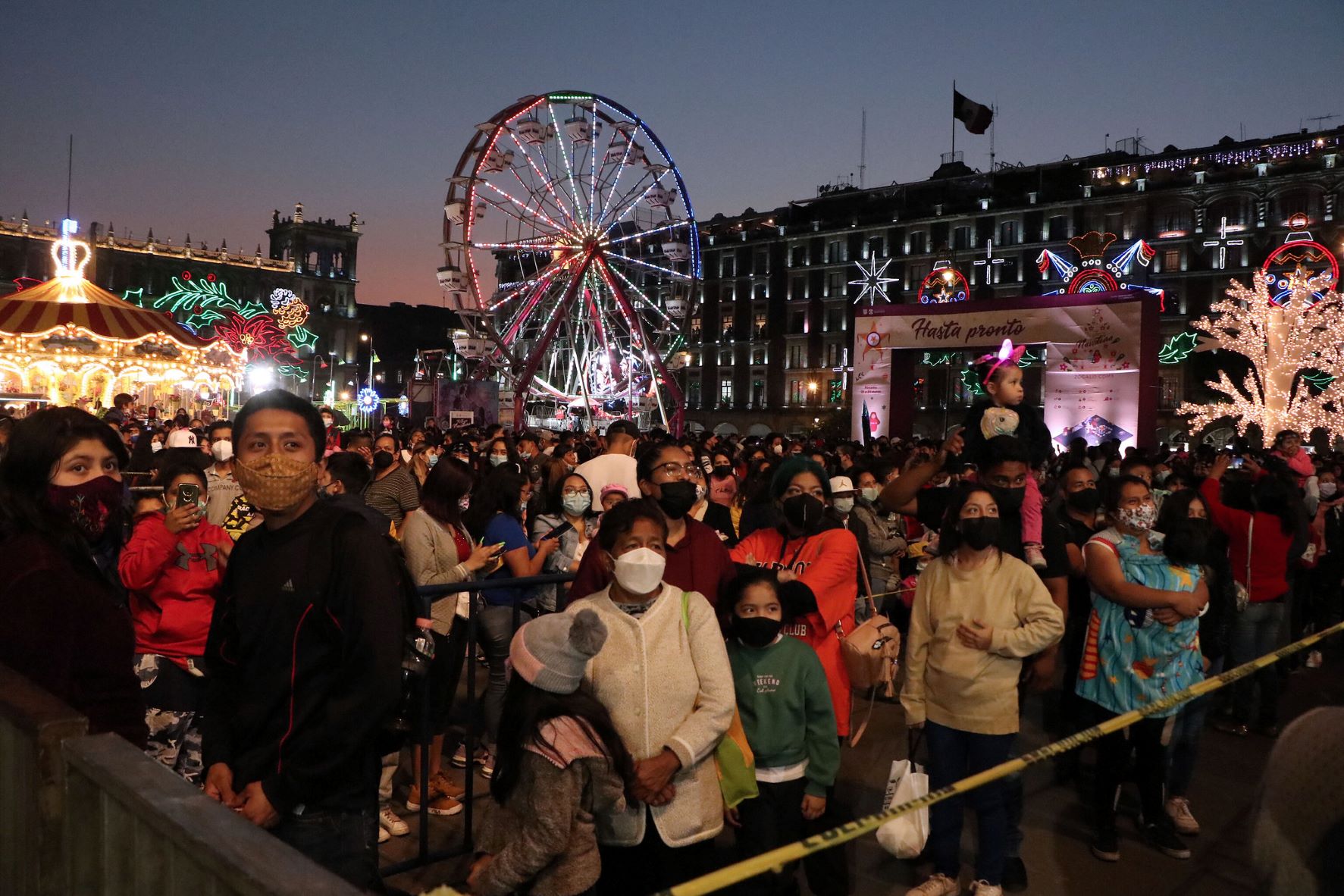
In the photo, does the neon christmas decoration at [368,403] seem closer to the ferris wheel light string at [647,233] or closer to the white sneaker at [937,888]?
the ferris wheel light string at [647,233]

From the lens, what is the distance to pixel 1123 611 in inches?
192

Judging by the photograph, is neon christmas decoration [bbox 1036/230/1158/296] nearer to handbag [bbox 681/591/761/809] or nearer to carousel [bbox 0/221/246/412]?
carousel [bbox 0/221/246/412]

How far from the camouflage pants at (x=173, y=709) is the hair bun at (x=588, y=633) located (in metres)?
2.24

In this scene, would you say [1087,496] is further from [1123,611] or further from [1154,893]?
[1154,893]

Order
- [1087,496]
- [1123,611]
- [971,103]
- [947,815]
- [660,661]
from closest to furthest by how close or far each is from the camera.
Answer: [660,661]
[947,815]
[1123,611]
[1087,496]
[971,103]

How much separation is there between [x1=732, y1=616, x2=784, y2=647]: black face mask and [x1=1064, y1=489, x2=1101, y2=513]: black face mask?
3.83m

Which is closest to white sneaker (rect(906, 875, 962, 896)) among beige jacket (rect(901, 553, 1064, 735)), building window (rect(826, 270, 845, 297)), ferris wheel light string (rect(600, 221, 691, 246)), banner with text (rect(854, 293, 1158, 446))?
beige jacket (rect(901, 553, 1064, 735))

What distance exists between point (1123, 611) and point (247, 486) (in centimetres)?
413

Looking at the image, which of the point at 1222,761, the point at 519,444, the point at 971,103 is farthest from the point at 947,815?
the point at 971,103

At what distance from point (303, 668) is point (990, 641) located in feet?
9.30

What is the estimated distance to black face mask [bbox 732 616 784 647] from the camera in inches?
144

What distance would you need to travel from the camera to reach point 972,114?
42875mm

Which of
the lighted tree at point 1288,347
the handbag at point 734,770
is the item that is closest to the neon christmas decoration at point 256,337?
Answer: the lighted tree at point 1288,347

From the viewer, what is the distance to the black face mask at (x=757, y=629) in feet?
12.0
